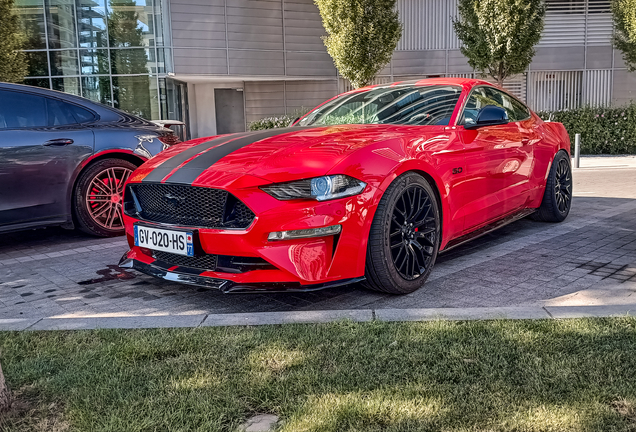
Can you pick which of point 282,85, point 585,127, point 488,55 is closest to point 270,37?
point 282,85

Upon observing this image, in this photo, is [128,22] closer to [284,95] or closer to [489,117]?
[284,95]

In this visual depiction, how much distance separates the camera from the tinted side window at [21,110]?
18.9ft

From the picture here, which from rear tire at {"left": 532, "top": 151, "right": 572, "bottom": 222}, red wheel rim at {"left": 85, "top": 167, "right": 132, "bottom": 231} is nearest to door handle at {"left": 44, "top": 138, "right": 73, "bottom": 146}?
red wheel rim at {"left": 85, "top": 167, "right": 132, "bottom": 231}

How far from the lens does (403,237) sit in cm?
415

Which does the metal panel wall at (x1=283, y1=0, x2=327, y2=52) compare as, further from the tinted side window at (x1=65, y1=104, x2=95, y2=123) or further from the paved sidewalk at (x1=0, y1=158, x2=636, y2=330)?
the paved sidewalk at (x1=0, y1=158, x2=636, y2=330)

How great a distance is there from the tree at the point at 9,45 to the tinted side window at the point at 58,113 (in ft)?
40.1

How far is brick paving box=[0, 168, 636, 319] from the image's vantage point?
160 inches

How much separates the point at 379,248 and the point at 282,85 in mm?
20441

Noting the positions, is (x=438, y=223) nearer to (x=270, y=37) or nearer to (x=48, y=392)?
(x=48, y=392)

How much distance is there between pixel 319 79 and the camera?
2334 centimetres

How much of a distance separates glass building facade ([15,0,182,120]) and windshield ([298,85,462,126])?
49.7ft

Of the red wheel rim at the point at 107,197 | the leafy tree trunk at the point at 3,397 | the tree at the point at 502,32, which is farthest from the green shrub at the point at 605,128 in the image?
the leafy tree trunk at the point at 3,397

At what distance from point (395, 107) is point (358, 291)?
5.42 ft

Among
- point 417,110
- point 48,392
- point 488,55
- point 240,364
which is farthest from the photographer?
point 488,55
